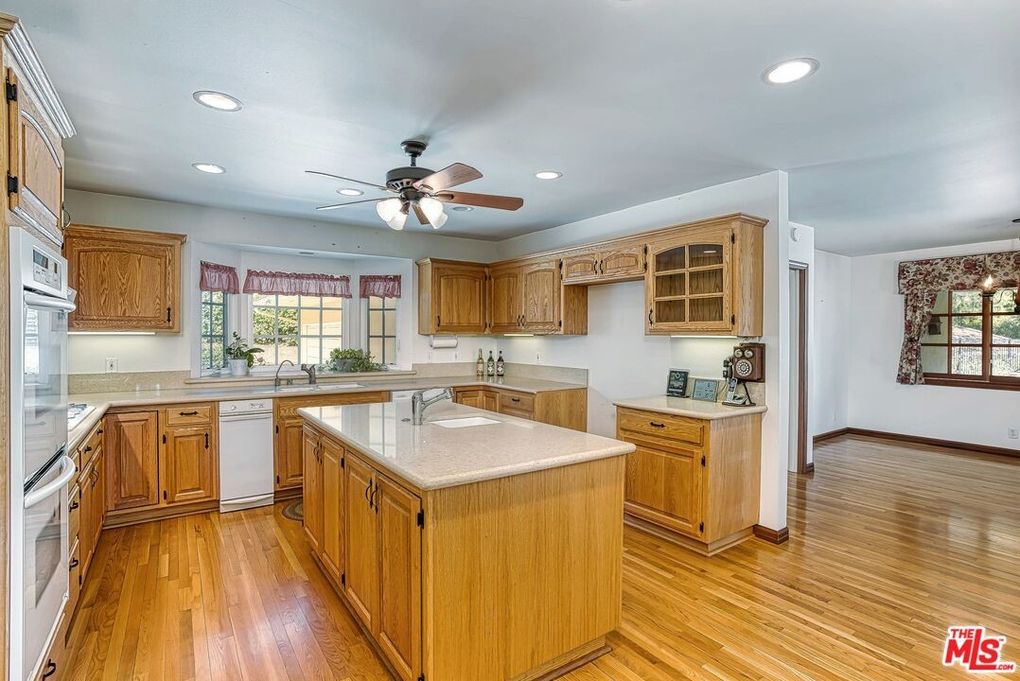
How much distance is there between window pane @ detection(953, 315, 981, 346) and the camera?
244 inches

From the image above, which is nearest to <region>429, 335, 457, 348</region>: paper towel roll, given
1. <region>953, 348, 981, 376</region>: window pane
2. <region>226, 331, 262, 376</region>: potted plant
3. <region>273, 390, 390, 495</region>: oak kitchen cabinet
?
<region>273, 390, 390, 495</region>: oak kitchen cabinet

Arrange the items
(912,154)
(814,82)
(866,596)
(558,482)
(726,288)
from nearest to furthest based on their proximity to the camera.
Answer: (558,482) → (814,82) → (866,596) → (912,154) → (726,288)

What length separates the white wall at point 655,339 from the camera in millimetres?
3482

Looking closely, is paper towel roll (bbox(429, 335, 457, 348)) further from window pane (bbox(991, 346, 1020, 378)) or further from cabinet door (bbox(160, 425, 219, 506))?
window pane (bbox(991, 346, 1020, 378))

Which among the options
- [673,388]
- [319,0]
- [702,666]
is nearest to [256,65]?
[319,0]

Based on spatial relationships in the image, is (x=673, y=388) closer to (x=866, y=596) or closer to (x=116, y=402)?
(x=866, y=596)

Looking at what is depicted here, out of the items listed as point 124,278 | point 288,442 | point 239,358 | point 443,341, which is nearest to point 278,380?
point 239,358

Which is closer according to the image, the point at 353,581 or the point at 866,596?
the point at 353,581

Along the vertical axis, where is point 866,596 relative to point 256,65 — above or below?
below

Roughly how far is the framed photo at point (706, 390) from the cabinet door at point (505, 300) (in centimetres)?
201

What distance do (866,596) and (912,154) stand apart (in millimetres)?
2572

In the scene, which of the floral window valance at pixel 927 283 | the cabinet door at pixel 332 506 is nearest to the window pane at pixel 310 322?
the cabinet door at pixel 332 506

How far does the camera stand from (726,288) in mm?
3445

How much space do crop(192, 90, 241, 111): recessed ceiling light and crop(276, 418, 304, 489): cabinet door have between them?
2.54 m
